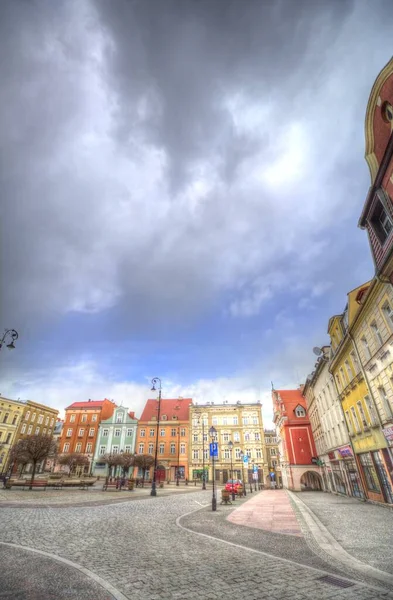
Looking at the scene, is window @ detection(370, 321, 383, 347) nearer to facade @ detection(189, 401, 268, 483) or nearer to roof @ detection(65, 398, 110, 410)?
facade @ detection(189, 401, 268, 483)

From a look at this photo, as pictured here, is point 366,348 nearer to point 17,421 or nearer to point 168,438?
point 168,438

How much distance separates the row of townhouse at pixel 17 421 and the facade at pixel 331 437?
48501 millimetres

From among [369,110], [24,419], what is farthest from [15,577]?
[24,419]

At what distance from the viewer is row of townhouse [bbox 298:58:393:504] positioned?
14773mm

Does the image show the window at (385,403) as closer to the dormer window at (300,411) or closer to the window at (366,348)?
the window at (366,348)

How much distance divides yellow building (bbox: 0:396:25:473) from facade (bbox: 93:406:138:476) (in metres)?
17.0

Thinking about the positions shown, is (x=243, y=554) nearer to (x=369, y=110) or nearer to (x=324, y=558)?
(x=324, y=558)

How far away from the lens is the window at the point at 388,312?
Answer: 15.5 meters

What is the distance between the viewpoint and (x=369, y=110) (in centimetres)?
1561

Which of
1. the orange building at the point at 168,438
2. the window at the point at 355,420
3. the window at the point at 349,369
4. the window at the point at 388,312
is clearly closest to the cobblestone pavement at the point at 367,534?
the window at the point at 355,420

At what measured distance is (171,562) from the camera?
712 centimetres

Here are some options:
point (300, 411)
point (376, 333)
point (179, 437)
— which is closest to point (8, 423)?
point (179, 437)

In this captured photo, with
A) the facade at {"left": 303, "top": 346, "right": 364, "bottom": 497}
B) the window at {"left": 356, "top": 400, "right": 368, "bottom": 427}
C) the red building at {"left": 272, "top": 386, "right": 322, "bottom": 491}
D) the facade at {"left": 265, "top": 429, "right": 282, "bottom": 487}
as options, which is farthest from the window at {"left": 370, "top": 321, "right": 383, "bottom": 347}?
the facade at {"left": 265, "top": 429, "right": 282, "bottom": 487}

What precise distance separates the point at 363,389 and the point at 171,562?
1772 centimetres
